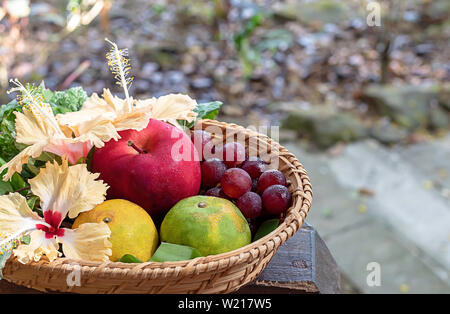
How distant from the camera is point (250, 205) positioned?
1061mm

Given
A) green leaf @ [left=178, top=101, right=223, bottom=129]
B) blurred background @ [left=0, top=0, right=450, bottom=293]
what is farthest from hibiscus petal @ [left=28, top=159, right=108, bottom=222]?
blurred background @ [left=0, top=0, right=450, bottom=293]

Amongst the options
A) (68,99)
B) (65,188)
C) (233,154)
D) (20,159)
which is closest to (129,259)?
(65,188)

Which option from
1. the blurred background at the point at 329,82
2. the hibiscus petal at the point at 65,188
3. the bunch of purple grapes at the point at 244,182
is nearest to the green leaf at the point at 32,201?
the hibiscus petal at the point at 65,188

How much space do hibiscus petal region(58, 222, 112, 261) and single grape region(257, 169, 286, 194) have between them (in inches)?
14.4

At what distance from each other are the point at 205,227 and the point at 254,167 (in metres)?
0.27

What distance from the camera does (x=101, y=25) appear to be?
12.0 feet

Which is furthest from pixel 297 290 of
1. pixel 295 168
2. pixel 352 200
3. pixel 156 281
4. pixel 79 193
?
pixel 352 200

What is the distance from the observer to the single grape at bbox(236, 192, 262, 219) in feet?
3.48

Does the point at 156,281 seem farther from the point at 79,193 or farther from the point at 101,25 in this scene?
the point at 101,25

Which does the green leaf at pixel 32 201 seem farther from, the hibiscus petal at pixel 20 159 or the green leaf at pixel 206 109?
the green leaf at pixel 206 109

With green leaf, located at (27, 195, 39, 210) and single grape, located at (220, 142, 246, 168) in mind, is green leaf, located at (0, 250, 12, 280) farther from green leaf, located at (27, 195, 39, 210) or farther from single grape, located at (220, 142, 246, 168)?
single grape, located at (220, 142, 246, 168)

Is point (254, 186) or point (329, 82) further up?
point (254, 186)

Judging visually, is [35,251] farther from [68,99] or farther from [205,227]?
[68,99]
